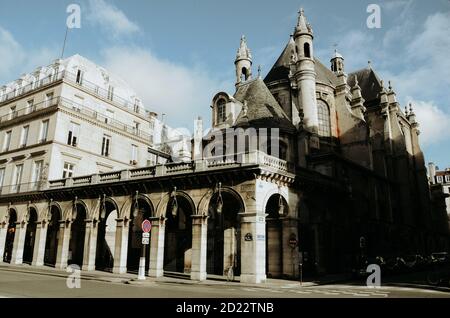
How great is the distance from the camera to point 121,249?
2398cm

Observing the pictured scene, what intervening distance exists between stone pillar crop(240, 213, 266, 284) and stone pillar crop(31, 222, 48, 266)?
18.2 m

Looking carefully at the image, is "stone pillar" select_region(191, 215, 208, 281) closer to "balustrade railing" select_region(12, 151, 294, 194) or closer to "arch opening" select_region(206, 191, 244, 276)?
"arch opening" select_region(206, 191, 244, 276)

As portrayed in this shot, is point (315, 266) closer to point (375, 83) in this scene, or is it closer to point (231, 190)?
point (231, 190)

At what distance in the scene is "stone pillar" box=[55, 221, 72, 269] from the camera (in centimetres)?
2681

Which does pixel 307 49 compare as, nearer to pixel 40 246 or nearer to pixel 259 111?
pixel 259 111

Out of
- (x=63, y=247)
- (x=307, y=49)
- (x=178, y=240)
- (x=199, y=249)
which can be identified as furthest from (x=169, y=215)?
(x=307, y=49)

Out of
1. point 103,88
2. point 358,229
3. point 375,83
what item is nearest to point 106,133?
point 103,88

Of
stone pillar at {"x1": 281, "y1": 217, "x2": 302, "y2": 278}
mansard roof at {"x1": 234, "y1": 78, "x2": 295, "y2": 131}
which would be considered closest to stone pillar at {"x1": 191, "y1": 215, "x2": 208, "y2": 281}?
stone pillar at {"x1": 281, "y1": 217, "x2": 302, "y2": 278}

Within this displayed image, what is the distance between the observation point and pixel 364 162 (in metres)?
35.4

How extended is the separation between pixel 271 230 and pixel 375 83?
32103mm

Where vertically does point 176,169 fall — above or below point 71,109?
below

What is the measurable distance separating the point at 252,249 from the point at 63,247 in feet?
52.5

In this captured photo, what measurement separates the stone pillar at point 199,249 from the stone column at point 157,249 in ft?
8.69

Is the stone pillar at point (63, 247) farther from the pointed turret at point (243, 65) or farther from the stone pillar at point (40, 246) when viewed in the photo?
the pointed turret at point (243, 65)
